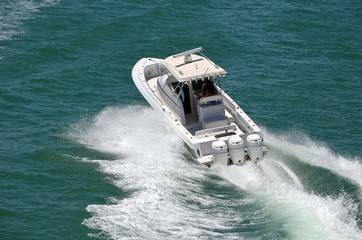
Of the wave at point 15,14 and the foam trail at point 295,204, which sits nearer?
the foam trail at point 295,204

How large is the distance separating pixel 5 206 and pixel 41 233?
90.5 inches

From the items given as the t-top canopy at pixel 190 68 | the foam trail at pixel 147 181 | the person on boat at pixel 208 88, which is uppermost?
the t-top canopy at pixel 190 68

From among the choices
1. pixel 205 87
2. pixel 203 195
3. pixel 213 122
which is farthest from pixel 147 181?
pixel 205 87

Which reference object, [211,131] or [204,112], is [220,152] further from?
[204,112]

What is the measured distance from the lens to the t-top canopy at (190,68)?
34.5 metres

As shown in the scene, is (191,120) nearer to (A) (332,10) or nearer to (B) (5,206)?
Answer: (B) (5,206)

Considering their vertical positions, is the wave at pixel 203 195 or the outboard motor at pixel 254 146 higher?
the outboard motor at pixel 254 146

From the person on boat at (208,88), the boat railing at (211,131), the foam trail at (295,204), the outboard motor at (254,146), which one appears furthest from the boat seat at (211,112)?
the foam trail at (295,204)

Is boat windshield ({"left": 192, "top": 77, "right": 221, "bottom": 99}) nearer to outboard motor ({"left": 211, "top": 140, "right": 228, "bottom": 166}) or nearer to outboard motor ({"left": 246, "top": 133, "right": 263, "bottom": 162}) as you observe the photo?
outboard motor ({"left": 246, "top": 133, "right": 263, "bottom": 162})

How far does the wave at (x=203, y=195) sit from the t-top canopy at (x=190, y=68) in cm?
232

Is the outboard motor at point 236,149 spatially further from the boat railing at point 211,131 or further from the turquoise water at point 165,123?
the boat railing at point 211,131

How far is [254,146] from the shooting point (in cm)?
3253

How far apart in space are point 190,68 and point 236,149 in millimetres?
4589

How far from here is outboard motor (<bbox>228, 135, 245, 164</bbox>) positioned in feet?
106
